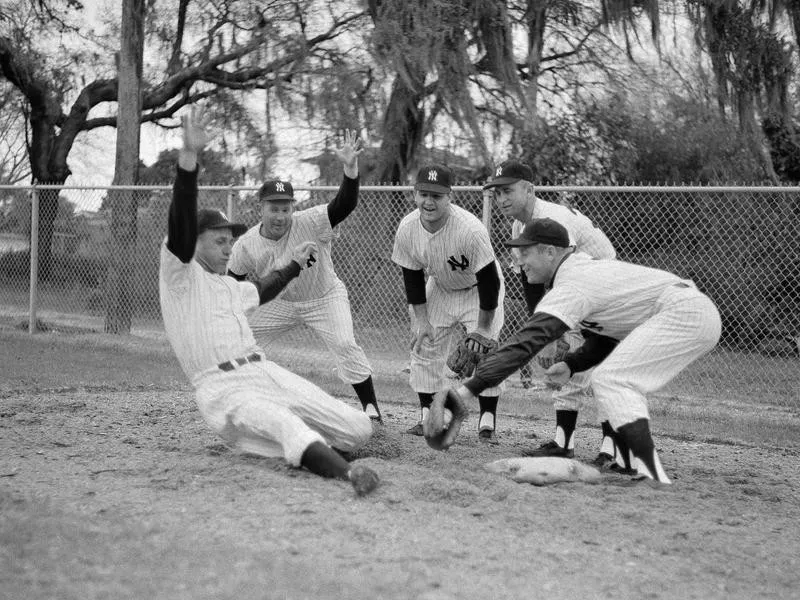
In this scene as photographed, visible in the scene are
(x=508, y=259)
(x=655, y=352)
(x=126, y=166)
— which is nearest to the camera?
(x=655, y=352)

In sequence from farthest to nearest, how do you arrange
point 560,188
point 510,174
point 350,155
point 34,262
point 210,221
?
point 34,262 < point 560,188 < point 350,155 < point 510,174 < point 210,221

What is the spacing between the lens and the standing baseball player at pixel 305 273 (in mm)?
7594

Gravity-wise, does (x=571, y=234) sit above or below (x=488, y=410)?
above

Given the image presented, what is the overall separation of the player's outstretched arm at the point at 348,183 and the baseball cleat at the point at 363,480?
2842mm

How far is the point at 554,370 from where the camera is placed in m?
6.14

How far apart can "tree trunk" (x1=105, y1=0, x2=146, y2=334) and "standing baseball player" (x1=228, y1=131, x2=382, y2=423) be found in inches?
281

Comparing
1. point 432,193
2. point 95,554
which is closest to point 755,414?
point 432,193

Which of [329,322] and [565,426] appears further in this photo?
[329,322]

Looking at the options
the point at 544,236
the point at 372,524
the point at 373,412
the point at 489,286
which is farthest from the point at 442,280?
the point at 372,524

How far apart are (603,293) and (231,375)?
2153mm

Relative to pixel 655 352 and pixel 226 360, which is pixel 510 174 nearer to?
pixel 655 352

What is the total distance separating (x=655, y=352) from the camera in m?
5.52

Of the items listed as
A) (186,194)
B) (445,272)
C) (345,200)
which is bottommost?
(445,272)

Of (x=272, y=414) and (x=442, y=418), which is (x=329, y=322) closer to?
(x=272, y=414)
